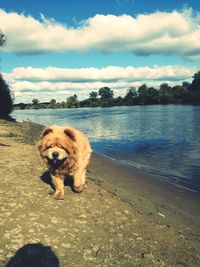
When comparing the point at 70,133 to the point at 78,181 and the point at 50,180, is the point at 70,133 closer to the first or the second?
the point at 78,181

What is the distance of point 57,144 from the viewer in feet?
28.9

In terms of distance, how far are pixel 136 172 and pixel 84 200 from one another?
25.2 feet

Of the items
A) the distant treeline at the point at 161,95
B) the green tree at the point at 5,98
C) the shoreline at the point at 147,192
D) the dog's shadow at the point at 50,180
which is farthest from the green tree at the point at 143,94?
the dog's shadow at the point at 50,180

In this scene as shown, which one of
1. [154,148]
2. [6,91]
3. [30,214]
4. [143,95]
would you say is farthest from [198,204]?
[143,95]

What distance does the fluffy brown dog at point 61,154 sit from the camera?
8.83 meters

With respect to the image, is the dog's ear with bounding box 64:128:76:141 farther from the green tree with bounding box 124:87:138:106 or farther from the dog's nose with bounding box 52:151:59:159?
the green tree with bounding box 124:87:138:106

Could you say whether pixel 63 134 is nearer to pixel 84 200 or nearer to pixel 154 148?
pixel 84 200

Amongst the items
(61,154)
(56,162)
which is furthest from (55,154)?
(56,162)

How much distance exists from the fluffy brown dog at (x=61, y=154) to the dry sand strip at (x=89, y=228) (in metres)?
0.48

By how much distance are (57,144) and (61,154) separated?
0.28 metres

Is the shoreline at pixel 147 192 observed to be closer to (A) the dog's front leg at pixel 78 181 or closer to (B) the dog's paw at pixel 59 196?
(A) the dog's front leg at pixel 78 181

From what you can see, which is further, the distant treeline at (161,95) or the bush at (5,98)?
the distant treeline at (161,95)

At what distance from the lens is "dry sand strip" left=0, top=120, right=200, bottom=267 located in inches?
249

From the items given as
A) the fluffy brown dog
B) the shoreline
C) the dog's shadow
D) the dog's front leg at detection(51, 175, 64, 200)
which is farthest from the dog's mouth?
the shoreline
